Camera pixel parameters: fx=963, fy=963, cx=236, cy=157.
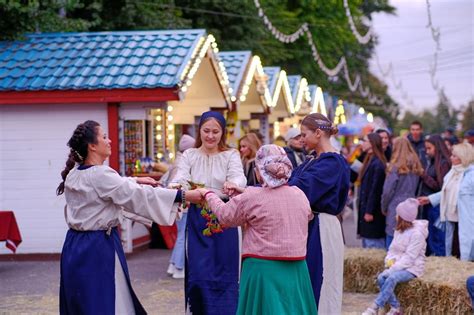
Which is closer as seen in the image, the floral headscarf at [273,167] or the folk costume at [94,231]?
the floral headscarf at [273,167]

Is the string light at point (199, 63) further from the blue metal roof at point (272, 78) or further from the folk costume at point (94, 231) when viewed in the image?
the folk costume at point (94, 231)

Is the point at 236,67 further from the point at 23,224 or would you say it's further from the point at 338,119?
the point at 338,119

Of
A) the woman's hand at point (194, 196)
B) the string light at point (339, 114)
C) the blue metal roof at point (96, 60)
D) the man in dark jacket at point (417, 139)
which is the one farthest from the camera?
the string light at point (339, 114)

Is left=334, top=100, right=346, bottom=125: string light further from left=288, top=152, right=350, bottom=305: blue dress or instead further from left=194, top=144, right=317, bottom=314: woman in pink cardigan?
left=194, top=144, right=317, bottom=314: woman in pink cardigan

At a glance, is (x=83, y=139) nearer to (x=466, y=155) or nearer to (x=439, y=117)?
(x=466, y=155)

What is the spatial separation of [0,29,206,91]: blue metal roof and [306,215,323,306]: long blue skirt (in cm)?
735

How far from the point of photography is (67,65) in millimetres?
15656

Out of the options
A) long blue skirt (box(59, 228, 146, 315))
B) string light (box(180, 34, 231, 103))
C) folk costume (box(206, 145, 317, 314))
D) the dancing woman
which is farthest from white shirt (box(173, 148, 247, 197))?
string light (box(180, 34, 231, 103))

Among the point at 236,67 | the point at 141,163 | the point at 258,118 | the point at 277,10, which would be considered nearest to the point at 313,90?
the point at 277,10

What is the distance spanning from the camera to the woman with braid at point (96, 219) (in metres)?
6.86

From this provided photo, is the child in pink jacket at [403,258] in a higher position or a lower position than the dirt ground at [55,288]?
higher

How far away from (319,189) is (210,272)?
1377mm

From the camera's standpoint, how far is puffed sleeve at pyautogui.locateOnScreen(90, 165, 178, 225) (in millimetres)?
6820

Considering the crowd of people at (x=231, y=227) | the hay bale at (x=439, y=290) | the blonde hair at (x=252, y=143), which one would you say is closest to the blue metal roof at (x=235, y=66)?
the blonde hair at (x=252, y=143)
